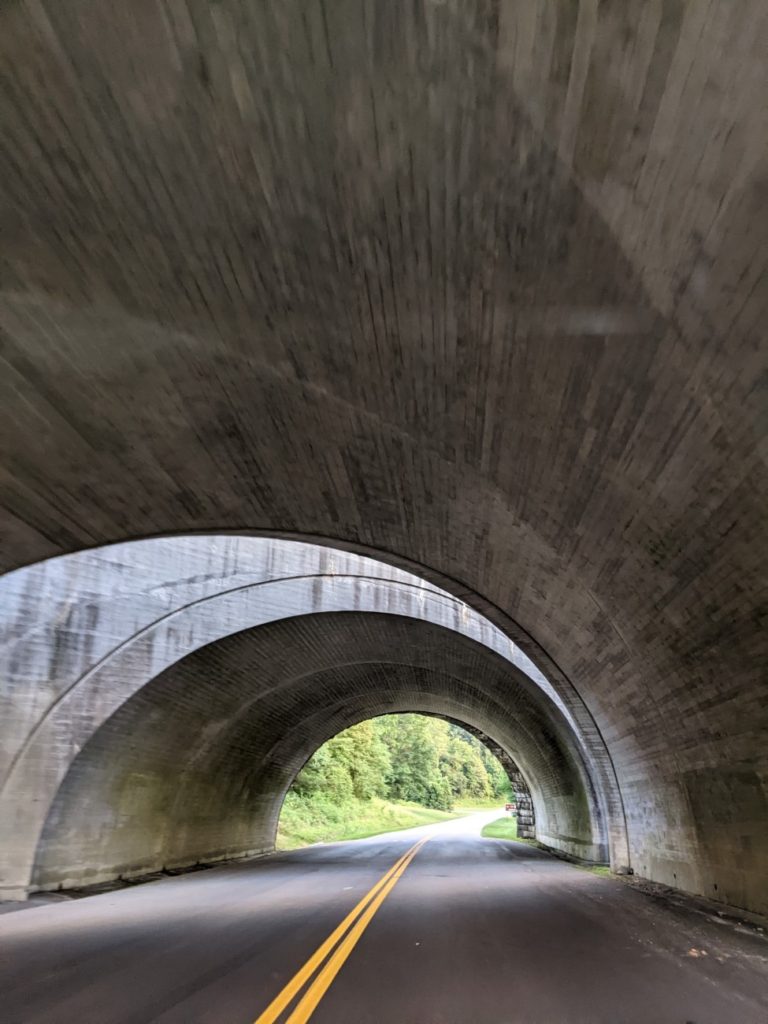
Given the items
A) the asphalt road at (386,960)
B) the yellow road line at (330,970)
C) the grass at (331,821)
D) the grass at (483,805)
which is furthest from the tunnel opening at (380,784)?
the yellow road line at (330,970)

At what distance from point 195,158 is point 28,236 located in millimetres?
1543

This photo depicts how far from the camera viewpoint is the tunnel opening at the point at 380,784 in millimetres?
38625

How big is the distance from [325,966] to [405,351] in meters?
5.42

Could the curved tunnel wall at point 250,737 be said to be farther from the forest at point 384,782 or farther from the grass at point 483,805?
the grass at point 483,805

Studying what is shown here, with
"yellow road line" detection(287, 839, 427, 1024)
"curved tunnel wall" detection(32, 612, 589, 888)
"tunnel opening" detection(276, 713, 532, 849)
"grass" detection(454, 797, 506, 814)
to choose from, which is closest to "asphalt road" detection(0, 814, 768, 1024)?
"yellow road line" detection(287, 839, 427, 1024)

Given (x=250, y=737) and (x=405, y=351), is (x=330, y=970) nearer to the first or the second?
(x=405, y=351)

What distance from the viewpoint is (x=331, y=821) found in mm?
41188

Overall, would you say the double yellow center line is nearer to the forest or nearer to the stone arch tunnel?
the stone arch tunnel

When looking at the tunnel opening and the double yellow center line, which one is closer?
the double yellow center line

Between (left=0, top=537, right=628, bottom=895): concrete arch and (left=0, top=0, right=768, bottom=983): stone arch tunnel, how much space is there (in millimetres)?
65

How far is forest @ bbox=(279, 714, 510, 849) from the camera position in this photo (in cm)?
4025

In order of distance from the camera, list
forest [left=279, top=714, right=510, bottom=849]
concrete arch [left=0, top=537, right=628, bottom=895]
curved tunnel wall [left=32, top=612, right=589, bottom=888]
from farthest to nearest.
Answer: forest [left=279, top=714, right=510, bottom=849], curved tunnel wall [left=32, top=612, right=589, bottom=888], concrete arch [left=0, top=537, right=628, bottom=895]

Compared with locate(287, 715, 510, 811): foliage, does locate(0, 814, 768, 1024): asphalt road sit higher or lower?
lower

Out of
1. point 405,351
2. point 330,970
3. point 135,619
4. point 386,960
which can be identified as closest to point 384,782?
point 135,619
